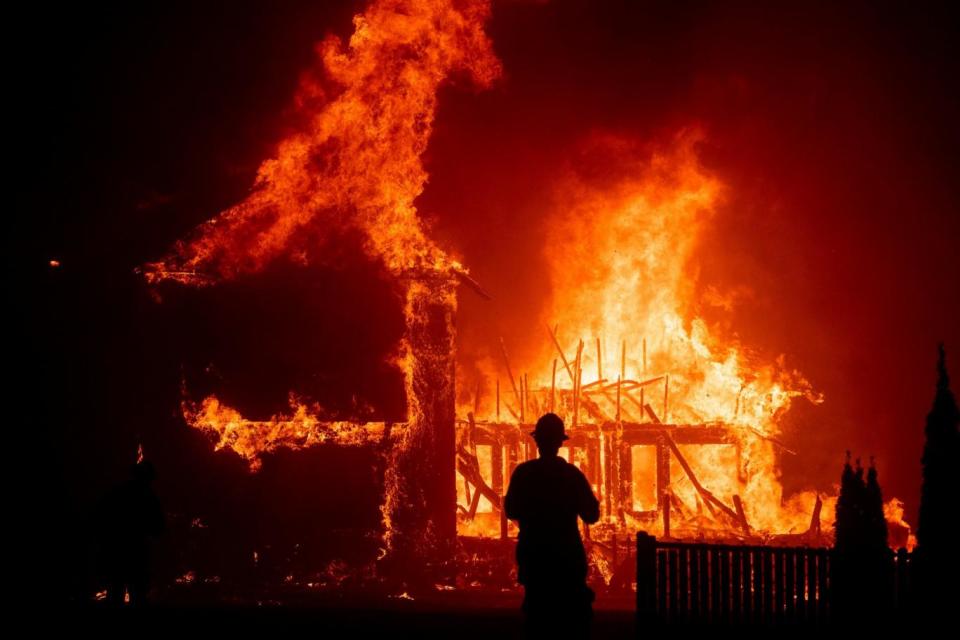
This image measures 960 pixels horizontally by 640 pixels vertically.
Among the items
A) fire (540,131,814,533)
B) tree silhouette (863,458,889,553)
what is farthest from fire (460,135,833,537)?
tree silhouette (863,458,889,553)

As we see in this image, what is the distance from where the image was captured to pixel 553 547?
21.7 feet

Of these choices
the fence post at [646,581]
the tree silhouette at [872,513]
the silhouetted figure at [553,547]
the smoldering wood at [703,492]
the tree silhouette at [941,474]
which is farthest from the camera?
the smoldering wood at [703,492]

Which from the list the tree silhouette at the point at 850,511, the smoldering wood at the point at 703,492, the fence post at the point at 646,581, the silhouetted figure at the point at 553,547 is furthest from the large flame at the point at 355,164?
the silhouetted figure at the point at 553,547

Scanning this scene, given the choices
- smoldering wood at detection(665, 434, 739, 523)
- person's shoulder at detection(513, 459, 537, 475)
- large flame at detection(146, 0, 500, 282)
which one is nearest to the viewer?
person's shoulder at detection(513, 459, 537, 475)

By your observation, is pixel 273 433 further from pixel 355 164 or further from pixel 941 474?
pixel 941 474

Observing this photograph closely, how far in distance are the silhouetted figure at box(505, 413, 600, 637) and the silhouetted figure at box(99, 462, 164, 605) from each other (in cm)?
486

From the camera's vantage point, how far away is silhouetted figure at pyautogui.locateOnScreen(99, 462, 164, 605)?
9586mm

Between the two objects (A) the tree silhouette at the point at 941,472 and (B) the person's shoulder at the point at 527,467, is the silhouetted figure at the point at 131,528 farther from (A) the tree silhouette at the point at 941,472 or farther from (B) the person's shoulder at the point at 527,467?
(A) the tree silhouette at the point at 941,472

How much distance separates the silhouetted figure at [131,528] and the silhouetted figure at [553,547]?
4.86 m

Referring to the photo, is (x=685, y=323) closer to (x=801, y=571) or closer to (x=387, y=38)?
(x=387, y=38)

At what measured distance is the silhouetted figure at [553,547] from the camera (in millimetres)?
6574

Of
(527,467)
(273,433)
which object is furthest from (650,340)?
(527,467)

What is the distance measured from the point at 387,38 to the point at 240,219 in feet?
17.2

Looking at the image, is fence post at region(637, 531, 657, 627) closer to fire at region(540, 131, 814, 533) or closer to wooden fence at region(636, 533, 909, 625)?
wooden fence at region(636, 533, 909, 625)
